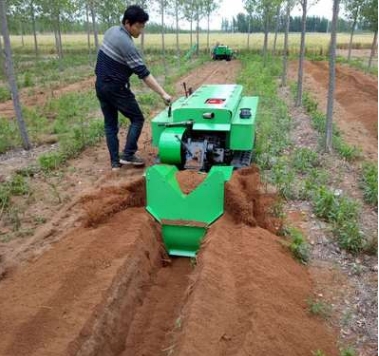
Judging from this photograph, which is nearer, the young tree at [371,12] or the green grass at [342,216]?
the green grass at [342,216]

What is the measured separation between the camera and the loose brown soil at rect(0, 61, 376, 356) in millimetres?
2912

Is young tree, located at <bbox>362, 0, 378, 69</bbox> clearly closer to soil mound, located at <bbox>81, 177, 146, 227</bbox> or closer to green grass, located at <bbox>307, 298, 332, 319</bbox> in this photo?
soil mound, located at <bbox>81, 177, 146, 227</bbox>

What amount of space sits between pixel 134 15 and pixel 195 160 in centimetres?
198

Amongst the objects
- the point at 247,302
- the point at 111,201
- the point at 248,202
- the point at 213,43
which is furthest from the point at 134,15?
the point at 213,43

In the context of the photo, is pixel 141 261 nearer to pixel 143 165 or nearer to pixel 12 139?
pixel 143 165

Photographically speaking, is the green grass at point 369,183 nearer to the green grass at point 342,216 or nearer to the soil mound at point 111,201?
the green grass at point 342,216

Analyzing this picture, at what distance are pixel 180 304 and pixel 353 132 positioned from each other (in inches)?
291

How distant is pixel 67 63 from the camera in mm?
26781

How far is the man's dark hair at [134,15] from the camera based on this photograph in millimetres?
5160

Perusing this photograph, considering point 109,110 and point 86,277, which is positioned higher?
point 109,110

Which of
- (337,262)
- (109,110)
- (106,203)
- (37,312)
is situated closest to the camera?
(37,312)

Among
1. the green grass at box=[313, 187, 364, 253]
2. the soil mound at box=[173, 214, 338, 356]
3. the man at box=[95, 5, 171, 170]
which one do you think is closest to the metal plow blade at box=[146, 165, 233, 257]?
the soil mound at box=[173, 214, 338, 356]

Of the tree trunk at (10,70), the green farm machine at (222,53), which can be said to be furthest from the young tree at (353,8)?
the tree trunk at (10,70)

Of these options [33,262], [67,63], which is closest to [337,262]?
[33,262]
